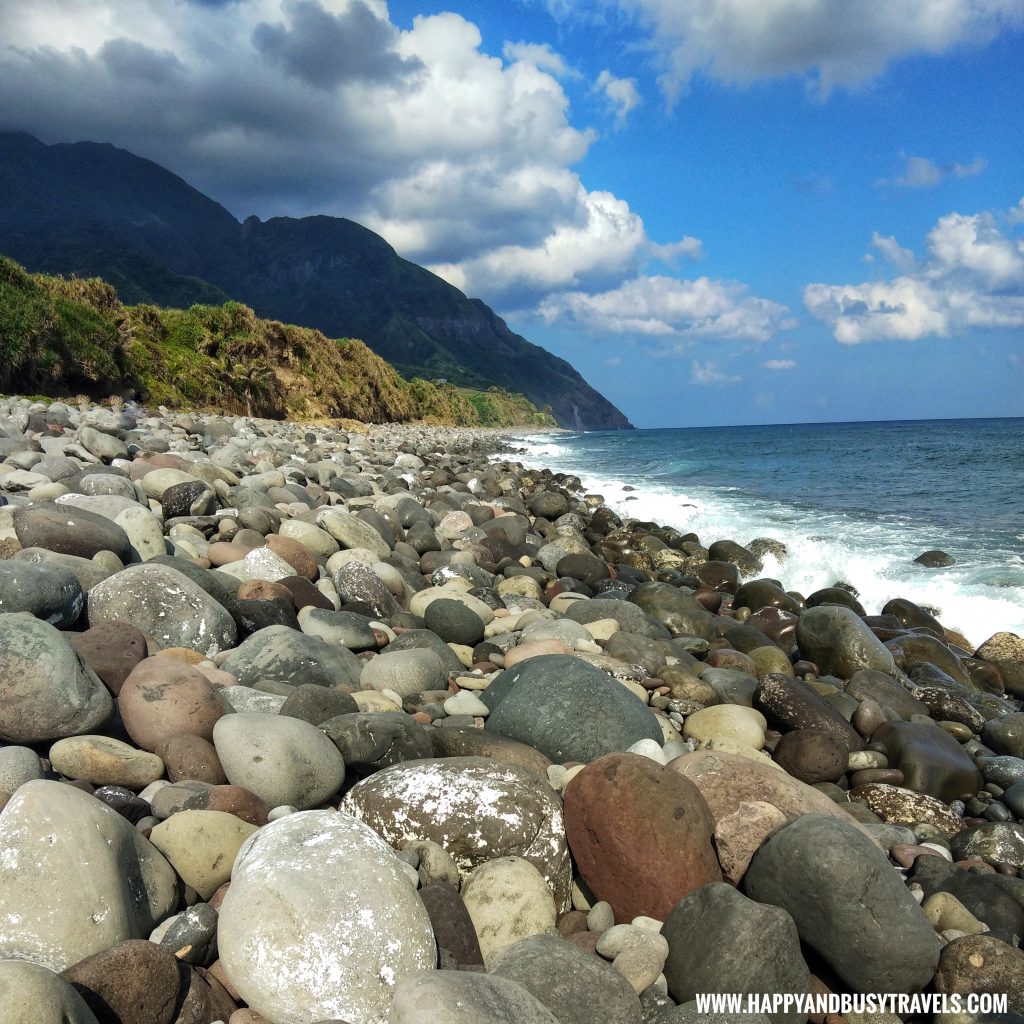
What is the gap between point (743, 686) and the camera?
554cm

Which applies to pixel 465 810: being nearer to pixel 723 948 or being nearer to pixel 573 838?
pixel 573 838

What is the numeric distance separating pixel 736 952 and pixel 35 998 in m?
2.00

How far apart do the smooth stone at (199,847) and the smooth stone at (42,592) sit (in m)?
1.78

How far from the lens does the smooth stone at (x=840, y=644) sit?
6.66 meters

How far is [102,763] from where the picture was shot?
112 inches

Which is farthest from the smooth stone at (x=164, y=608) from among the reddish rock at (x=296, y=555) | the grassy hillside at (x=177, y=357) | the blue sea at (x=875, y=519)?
the grassy hillside at (x=177, y=357)

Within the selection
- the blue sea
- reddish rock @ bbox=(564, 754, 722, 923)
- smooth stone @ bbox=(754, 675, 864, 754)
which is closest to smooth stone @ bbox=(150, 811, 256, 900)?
reddish rock @ bbox=(564, 754, 722, 923)

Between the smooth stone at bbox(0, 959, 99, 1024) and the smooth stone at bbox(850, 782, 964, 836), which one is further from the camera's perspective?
the smooth stone at bbox(850, 782, 964, 836)

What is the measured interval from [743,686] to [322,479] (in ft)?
25.2

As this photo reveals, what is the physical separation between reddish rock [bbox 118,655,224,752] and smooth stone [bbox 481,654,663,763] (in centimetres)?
151

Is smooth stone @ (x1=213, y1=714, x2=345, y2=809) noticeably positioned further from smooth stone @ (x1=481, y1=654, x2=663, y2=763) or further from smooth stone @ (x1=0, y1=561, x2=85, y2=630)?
smooth stone @ (x1=0, y1=561, x2=85, y2=630)

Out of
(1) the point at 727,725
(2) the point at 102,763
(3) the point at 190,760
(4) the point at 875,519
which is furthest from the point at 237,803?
(4) the point at 875,519

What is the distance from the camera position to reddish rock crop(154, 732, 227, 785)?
2979 mm

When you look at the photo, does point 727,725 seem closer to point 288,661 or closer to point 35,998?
point 288,661
